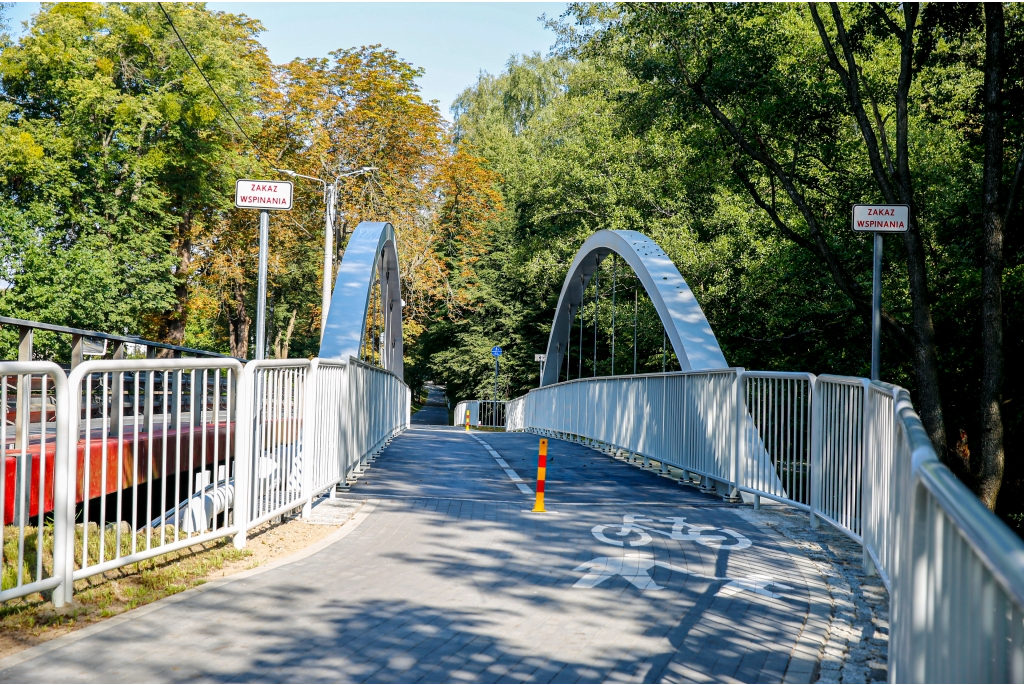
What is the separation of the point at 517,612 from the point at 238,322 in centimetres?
4186

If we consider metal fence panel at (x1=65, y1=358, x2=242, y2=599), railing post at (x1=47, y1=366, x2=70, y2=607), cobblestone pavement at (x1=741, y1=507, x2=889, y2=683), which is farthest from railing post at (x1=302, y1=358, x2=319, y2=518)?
cobblestone pavement at (x1=741, y1=507, x2=889, y2=683)

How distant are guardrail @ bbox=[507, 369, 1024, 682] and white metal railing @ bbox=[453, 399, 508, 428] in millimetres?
28056

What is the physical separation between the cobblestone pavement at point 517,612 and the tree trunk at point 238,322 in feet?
107

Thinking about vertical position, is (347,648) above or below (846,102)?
below

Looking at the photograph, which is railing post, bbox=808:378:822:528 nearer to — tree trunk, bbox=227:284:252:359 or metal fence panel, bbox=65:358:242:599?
metal fence panel, bbox=65:358:242:599

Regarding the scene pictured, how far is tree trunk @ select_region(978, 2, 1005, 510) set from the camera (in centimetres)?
1416

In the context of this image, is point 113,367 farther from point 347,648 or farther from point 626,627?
point 626,627

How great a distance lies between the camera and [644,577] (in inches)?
251

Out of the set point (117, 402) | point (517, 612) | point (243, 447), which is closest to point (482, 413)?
point (243, 447)

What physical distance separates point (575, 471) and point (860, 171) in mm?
9854

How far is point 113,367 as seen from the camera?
5.59m

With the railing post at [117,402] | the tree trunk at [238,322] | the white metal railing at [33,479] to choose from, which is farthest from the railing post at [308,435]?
the tree trunk at [238,322]

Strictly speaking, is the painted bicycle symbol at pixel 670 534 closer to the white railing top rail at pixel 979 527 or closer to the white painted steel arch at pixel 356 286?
the white painted steel arch at pixel 356 286

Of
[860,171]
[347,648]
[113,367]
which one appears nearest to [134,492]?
[113,367]
